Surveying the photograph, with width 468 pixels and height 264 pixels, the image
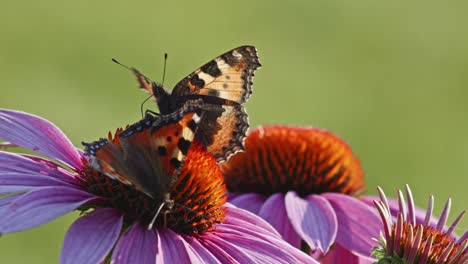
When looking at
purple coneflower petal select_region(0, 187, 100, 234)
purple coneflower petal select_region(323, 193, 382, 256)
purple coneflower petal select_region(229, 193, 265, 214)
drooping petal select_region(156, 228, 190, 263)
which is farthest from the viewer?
purple coneflower petal select_region(229, 193, 265, 214)

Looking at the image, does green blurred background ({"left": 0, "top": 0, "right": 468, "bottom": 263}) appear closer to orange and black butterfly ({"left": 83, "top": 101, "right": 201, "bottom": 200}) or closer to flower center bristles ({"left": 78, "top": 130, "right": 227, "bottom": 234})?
flower center bristles ({"left": 78, "top": 130, "right": 227, "bottom": 234})

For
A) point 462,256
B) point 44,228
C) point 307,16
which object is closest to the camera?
point 462,256

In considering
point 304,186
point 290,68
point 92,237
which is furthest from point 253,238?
point 290,68

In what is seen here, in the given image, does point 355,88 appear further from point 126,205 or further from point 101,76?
point 126,205

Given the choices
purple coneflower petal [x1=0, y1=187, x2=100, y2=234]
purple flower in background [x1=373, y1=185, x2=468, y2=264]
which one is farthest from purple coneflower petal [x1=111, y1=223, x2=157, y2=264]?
purple flower in background [x1=373, y1=185, x2=468, y2=264]

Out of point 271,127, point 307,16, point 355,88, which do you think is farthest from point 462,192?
point 271,127

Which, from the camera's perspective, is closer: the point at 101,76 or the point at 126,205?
the point at 126,205

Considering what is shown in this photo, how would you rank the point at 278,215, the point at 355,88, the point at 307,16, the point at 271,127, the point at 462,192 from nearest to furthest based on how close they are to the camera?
the point at 278,215, the point at 271,127, the point at 462,192, the point at 355,88, the point at 307,16
